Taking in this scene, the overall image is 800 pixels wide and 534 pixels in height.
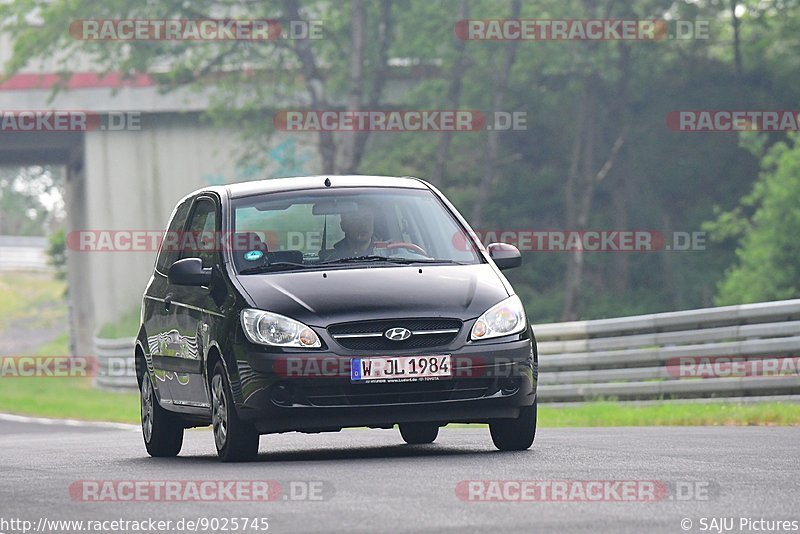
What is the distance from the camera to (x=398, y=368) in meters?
10.0

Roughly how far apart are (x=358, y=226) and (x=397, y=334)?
4.62 ft

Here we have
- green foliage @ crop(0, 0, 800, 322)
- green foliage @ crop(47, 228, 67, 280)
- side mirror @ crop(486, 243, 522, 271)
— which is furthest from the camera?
green foliage @ crop(47, 228, 67, 280)

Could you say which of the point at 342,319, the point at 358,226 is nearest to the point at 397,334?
the point at 342,319

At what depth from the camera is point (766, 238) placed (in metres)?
34.9

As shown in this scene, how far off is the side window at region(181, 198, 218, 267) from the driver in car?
0.77m

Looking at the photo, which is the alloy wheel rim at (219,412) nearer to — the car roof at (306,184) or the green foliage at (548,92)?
the car roof at (306,184)

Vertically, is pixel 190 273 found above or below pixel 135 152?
above

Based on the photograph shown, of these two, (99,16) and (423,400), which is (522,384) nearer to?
(423,400)

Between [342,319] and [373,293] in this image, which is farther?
[373,293]

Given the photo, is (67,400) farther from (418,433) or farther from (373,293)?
(373,293)

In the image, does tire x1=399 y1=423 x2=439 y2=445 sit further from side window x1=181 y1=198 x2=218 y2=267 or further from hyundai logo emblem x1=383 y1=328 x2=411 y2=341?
hyundai logo emblem x1=383 y1=328 x2=411 y2=341

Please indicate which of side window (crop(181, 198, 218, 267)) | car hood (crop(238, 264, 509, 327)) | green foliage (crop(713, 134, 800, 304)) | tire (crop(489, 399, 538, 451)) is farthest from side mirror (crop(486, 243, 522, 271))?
green foliage (crop(713, 134, 800, 304))

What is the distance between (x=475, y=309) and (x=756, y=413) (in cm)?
575

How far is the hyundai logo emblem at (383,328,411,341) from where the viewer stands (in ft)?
32.9
